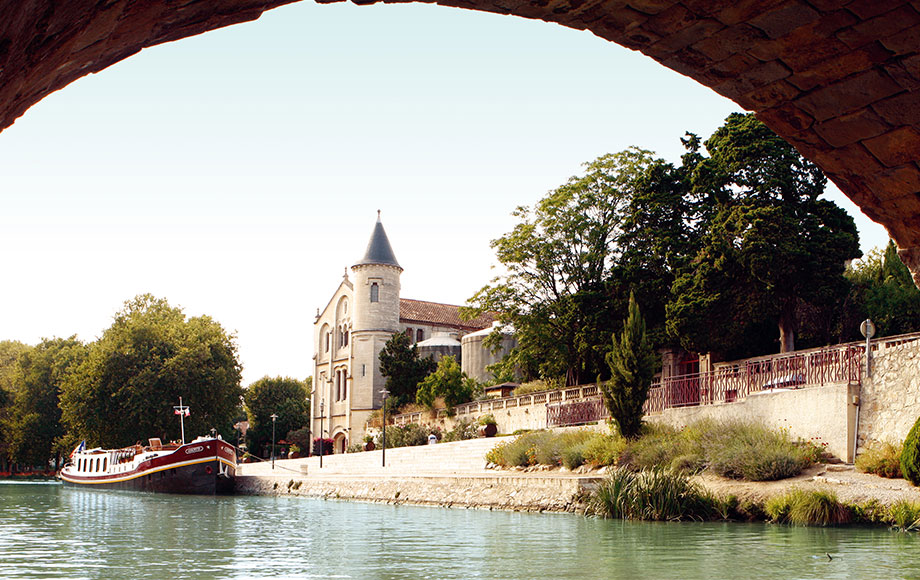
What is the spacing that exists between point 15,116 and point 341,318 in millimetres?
61734

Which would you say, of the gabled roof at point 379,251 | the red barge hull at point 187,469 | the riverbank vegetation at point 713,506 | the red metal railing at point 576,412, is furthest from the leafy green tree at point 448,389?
the riverbank vegetation at point 713,506

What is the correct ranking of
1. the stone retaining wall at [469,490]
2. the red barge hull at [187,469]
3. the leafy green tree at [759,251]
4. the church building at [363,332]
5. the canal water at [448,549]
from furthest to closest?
1. the church building at [363,332]
2. the red barge hull at [187,469]
3. the leafy green tree at [759,251]
4. the stone retaining wall at [469,490]
5. the canal water at [448,549]

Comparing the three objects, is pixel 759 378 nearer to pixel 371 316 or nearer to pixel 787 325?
pixel 787 325

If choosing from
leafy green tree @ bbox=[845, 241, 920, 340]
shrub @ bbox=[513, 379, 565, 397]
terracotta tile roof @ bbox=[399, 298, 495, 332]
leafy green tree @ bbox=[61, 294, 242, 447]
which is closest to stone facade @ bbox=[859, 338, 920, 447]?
leafy green tree @ bbox=[845, 241, 920, 340]

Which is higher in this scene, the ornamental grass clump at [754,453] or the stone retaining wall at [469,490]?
the ornamental grass clump at [754,453]

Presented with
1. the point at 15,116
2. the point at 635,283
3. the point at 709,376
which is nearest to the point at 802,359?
the point at 709,376

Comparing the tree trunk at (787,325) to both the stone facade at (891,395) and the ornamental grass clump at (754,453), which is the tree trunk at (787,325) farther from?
the stone facade at (891,395)

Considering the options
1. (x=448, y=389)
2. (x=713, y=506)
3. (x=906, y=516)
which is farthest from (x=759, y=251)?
(x=448, y=389)

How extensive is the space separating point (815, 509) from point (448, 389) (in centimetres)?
3001

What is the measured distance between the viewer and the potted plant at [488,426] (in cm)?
3909

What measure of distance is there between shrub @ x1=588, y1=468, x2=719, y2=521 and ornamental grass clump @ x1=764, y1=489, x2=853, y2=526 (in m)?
1.94

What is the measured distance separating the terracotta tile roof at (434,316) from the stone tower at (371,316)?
7.61ft

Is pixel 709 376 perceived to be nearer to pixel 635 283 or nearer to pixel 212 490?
pixel 635 283

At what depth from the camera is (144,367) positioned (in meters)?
50.8
